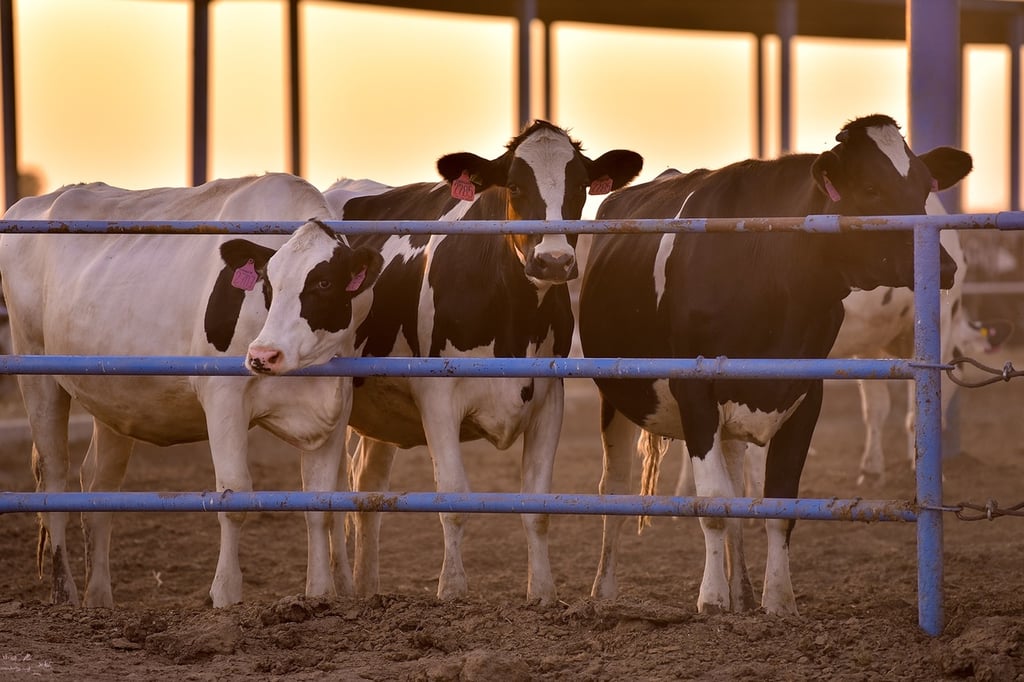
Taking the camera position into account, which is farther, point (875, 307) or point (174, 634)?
point (875, 307)

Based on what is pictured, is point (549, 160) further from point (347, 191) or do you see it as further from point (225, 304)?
point (347, 191)

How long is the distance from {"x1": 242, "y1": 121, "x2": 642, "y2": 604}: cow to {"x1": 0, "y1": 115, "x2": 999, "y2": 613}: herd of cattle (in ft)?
0.03

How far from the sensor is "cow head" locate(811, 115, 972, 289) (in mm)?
4840

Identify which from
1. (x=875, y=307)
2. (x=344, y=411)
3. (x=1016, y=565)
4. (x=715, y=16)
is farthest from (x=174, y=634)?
(x=715, y=16)

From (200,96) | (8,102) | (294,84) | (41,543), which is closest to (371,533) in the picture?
(41,543)

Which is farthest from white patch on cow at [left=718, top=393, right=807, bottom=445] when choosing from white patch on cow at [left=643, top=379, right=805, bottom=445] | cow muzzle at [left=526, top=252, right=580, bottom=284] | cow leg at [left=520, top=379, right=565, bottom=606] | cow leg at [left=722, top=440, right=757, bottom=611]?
cow muzzle at [left=526, top=252, right=580, bottom=284]

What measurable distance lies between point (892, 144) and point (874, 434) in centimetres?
455

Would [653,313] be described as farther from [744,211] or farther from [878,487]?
[878,487]

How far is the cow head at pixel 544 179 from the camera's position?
5.00 metres

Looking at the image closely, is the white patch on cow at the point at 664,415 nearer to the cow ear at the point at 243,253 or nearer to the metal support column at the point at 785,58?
the cow ear at the point at 243,253

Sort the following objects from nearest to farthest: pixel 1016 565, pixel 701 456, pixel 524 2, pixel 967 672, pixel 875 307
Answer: pixel 967 672 → pixel 701 456 → pixel 1016 565 → pixel 875 307 → pixel 524 2

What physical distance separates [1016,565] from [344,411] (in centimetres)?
310

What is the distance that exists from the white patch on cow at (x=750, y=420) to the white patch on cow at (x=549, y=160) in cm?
99

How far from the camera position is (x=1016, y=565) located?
6.12 meters
